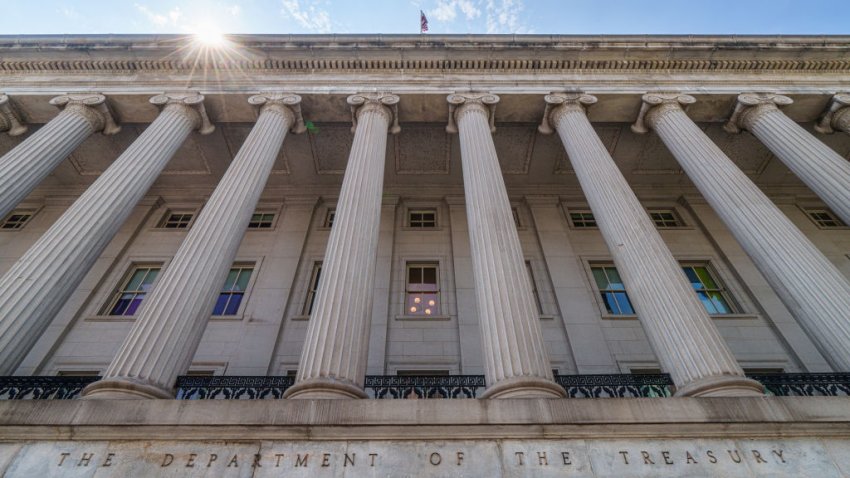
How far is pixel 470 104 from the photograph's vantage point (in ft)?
50.9

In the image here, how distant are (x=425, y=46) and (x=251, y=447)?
14854 millimetres

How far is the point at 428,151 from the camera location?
64.4 feet

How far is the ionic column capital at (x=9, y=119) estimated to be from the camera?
1585 cm

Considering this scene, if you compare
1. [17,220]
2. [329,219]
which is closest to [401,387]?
[329,219]

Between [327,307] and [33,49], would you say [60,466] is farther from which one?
[33,49]

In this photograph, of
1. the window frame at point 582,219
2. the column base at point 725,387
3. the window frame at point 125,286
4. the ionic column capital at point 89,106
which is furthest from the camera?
the window frame at point 582,219

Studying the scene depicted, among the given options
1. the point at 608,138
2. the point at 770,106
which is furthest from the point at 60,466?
the point at 770,106

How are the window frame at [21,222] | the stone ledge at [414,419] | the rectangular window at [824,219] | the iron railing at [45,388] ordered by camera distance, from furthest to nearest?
the rectangular window at [824,219] → the window frame at [21,222] → the iron railing at [45,388] → the stone ledge at [414,419]

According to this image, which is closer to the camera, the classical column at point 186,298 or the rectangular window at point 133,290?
the classical column at point 186,298

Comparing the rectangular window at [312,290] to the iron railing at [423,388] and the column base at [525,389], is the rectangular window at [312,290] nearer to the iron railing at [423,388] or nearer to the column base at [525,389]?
the iron railing at [423,388]

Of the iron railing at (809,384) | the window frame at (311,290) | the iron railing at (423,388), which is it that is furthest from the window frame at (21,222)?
the iron railing at (809,384)

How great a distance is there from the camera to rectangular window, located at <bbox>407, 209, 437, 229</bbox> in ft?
66.2

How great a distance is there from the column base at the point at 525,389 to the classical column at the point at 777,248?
6178 millimetres

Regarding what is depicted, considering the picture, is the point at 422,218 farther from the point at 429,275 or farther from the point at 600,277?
the point at 600,277
